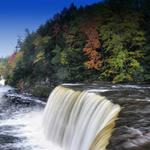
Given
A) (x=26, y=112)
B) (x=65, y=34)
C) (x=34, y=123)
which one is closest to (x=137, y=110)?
(x=34, y=123)

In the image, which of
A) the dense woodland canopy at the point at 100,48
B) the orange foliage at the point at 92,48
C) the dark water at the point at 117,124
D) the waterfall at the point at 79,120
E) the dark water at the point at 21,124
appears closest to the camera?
the dark water at the point at 117,124

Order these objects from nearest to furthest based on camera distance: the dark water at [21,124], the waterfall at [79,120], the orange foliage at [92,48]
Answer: the waterfall at [79,120] → the dark water at [21,124] → the orange foliage at [92,48]

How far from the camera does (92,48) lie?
4422 cm

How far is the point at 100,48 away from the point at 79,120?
25.7m

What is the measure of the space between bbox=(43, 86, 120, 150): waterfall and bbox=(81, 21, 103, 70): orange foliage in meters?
16.4

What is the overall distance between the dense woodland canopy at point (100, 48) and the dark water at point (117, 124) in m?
6.57

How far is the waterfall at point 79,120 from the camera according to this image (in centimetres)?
1486

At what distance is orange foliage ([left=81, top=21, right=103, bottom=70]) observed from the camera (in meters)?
43.6

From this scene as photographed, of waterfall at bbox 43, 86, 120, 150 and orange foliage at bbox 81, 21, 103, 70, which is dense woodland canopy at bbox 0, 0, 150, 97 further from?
waterfall at bbox 43, 86, 120, 150

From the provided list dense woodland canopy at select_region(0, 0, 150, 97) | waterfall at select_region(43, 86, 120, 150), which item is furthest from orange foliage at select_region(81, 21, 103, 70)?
waterfall at select_region(43, 86, 120, 150)

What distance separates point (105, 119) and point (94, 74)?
28.2m

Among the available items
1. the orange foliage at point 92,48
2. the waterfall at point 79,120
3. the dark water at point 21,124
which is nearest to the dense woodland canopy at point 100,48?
the orange foliage at point 92,48

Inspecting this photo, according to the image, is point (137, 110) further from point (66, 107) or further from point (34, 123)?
point (34, 123)

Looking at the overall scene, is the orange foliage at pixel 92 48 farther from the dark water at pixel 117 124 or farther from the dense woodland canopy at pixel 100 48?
the dark water at pixel 117 124
